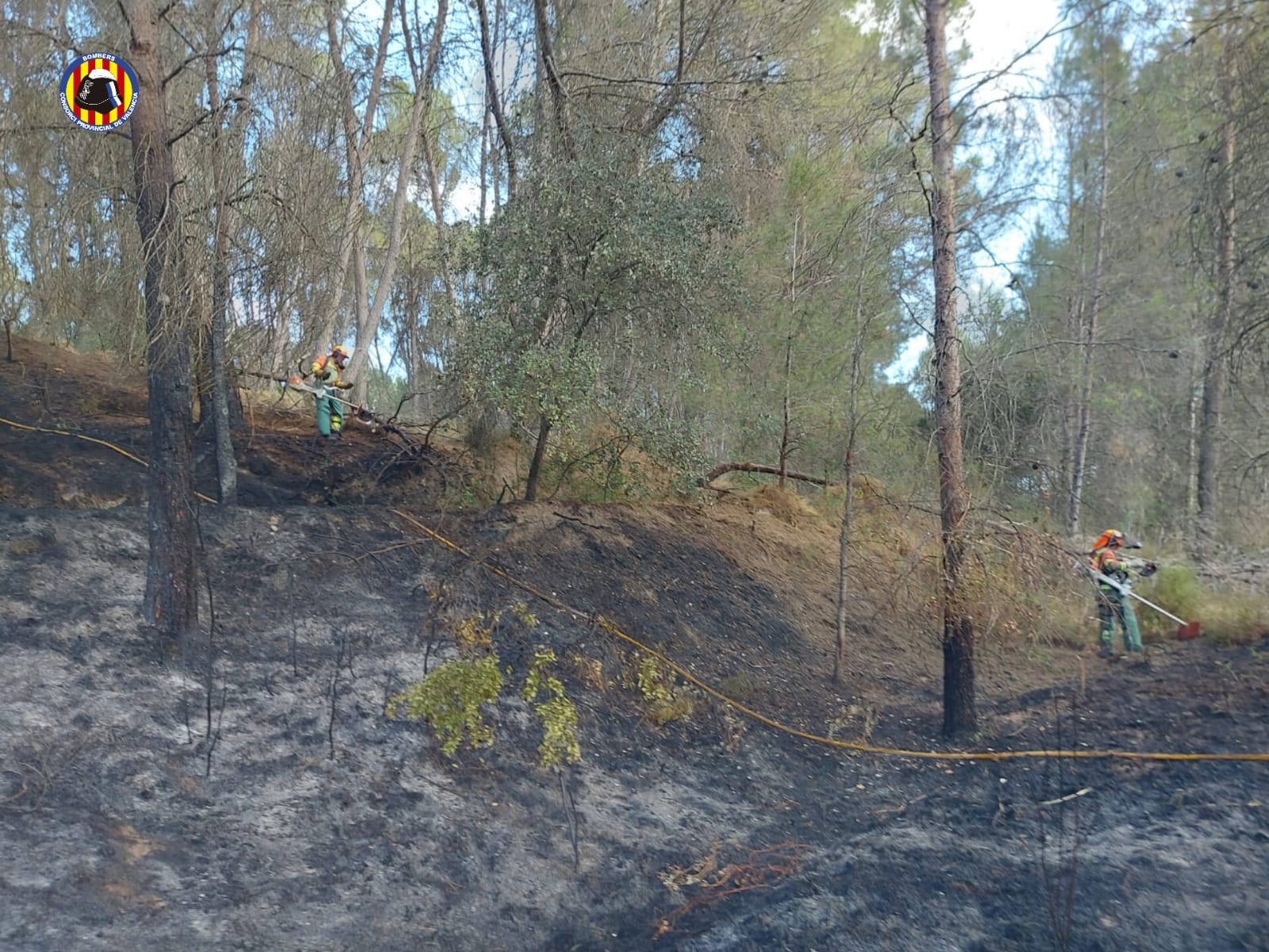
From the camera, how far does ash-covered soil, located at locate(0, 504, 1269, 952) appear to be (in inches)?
218

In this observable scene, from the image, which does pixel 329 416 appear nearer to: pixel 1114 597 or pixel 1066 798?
pixel 1066 798

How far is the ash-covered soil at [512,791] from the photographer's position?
5.55m

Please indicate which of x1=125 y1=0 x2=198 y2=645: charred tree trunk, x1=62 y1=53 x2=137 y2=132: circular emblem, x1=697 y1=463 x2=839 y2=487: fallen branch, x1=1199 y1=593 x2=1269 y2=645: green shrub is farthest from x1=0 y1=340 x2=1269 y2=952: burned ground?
x1=62 y1=53 x2=137 y2=132: circular emblem

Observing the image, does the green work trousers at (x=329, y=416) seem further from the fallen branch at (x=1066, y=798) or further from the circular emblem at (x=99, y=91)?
the fallen branch at (x=1066, y=798)

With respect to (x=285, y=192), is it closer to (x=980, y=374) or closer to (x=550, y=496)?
(x=550, y=496)

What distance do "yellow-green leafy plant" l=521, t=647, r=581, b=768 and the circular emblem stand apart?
6018 mm

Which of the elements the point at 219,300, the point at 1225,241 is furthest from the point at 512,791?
the point at 1225,241

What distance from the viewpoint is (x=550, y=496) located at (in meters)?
12.4

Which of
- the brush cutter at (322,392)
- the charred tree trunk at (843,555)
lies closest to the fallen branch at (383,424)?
the brush cutter at (322,392)

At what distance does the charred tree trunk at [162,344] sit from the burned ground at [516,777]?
48 centimetres

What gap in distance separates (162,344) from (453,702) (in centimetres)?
393

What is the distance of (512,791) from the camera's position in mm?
7461

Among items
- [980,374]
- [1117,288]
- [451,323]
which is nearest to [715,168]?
[451,323]

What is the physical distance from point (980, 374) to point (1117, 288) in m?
16.1
